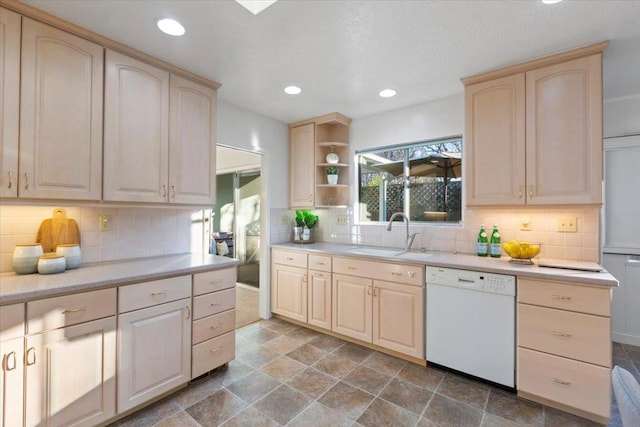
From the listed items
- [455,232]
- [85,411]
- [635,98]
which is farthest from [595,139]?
[85,411]

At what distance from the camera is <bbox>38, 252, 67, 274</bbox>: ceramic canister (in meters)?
1.71

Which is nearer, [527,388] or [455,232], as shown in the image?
[527,388]

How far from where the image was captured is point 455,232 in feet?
9.00

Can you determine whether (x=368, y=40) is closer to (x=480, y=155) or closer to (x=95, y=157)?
(x=480, y=155)

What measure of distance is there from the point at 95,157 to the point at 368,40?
190 centimetres

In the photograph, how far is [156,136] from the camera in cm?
211

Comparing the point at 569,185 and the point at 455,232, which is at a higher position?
the point at 569,185

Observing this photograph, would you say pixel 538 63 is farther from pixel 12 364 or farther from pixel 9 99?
pixel 12 364

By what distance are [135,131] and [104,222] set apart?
2.44 feet

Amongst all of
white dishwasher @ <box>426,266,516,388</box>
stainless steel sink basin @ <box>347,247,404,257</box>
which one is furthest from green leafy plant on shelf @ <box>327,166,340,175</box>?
white dishwasher @ <box>426,266,516,388</box>

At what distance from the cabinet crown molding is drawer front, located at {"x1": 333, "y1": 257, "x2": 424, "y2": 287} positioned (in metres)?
1.59

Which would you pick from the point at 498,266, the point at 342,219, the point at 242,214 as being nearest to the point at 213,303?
the point at 342,219

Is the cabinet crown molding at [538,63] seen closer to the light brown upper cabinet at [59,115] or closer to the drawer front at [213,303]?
the drawer front at [213,303]

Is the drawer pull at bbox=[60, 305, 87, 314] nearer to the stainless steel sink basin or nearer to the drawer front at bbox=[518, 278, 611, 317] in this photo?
the stainless steel sink basin
